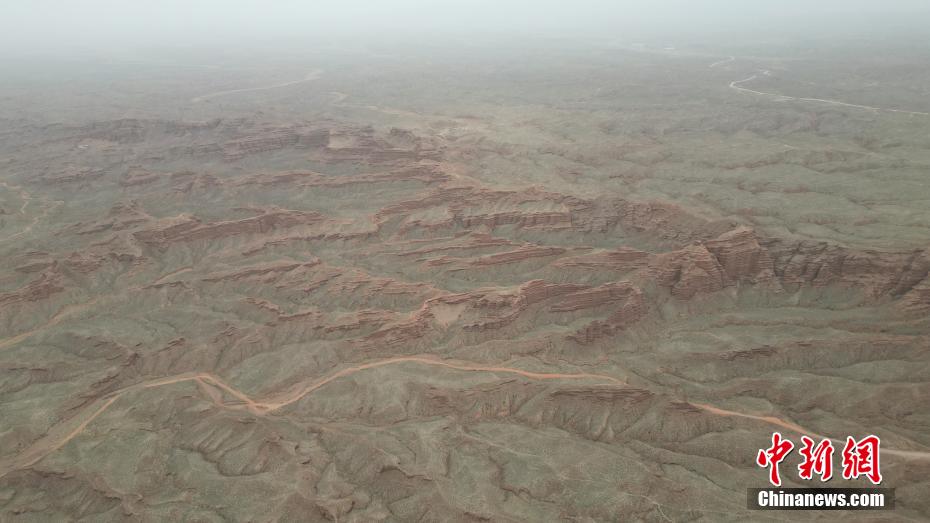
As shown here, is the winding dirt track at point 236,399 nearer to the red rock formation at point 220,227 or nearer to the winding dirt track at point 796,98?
the red rock formation at point 220,227

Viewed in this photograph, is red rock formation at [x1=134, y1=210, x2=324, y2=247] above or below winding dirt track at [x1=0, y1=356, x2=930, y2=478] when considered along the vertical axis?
above

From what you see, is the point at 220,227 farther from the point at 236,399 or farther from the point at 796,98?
the point at 796,98

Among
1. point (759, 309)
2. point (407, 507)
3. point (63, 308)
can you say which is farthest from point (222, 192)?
point (759, 309)

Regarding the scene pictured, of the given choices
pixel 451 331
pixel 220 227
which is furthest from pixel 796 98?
pixel 220 227

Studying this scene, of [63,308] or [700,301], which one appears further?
[63,308]

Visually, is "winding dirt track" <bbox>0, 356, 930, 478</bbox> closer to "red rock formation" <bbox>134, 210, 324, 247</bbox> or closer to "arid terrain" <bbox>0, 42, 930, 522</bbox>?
"arid terrain" <bbox>0, 42, 930, 522</bbox>

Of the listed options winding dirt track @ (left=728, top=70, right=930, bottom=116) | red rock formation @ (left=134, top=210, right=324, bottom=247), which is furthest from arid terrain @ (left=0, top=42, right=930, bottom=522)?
winding dirt track @ (left=728, top=70, right=930, bottom=116)

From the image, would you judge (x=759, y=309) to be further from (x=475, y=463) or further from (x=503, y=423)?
(x=475, y=463)

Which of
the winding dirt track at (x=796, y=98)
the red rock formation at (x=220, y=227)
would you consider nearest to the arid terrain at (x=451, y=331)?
the red rock formation at (x=220, y=227)
